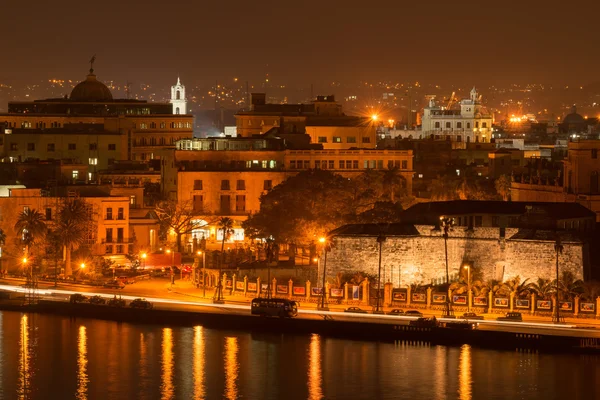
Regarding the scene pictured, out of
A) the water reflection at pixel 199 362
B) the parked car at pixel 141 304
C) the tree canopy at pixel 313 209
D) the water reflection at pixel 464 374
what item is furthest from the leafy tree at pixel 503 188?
the water reflection at pixel 464 374

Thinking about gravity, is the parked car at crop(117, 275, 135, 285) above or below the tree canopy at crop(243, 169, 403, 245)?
below

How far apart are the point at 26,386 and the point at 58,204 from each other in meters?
21.9

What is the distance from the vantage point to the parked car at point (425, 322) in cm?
5988

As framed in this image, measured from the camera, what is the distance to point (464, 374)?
5612 centimetres

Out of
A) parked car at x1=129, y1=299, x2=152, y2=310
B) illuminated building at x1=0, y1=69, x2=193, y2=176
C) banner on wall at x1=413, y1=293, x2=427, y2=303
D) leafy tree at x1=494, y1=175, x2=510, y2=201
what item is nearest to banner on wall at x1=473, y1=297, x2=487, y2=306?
banner on wall at x1=413, y1=293, x2=427, y2=303

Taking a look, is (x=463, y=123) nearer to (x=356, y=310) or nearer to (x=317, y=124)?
(x=317, y=124)

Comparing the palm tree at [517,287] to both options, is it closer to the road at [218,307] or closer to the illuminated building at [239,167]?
the road at [218,307]

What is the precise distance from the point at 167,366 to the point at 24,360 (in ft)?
19.2

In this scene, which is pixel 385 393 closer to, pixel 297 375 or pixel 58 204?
pixel 297 375

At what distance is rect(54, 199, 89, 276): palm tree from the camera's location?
73.3m

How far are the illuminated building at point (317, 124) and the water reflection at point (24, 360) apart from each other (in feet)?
112

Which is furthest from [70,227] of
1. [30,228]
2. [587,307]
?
[587,307]

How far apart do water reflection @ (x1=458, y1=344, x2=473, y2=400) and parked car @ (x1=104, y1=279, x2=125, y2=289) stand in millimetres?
18368

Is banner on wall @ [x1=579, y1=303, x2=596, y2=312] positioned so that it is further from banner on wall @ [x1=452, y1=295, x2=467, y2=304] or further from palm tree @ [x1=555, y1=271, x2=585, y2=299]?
banner on wall @ [x1=452, y1=295, x2=467, y2=304]
